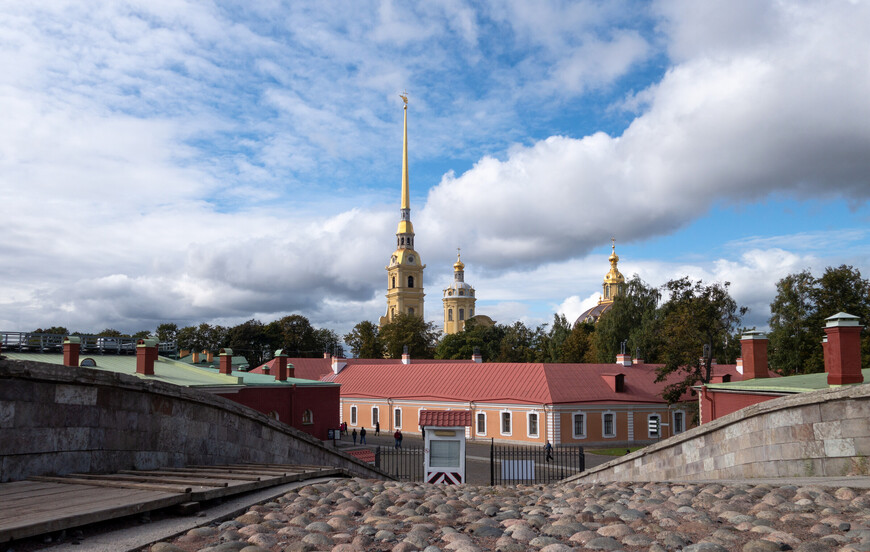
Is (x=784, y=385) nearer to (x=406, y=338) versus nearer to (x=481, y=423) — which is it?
(x=481, y=423)

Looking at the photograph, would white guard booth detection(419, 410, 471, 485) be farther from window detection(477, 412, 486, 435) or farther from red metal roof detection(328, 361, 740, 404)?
window detection(477, 412, 486, 435)

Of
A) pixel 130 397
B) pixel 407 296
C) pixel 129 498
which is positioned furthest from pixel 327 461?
pixel 407 296

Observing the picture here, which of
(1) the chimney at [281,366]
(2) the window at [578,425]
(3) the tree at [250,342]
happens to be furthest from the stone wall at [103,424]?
(3) the tree at [250,342]

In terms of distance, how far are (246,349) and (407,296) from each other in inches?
1369

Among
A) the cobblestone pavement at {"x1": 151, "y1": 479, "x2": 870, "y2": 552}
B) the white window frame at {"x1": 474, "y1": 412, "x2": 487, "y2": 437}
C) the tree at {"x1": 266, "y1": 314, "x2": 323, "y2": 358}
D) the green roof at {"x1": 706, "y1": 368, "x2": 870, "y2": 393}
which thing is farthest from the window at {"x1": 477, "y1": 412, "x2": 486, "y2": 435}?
the tree at {"x1": 266, "y1": 314, "x2": 323, "y2": 358}

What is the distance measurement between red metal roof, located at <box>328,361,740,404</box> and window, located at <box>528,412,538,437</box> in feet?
2.63

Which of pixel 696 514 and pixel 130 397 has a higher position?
pixel 130 397

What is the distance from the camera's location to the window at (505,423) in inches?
1433

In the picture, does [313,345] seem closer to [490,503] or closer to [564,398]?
[564,398]

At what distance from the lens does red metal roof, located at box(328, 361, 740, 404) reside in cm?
3606

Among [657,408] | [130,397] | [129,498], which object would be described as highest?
[130,397]

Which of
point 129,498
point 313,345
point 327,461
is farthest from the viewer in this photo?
point 313,345

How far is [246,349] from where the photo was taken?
75.9 meters

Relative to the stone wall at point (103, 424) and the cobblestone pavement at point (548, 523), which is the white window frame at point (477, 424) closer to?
the stone wall at point (103, 424)
